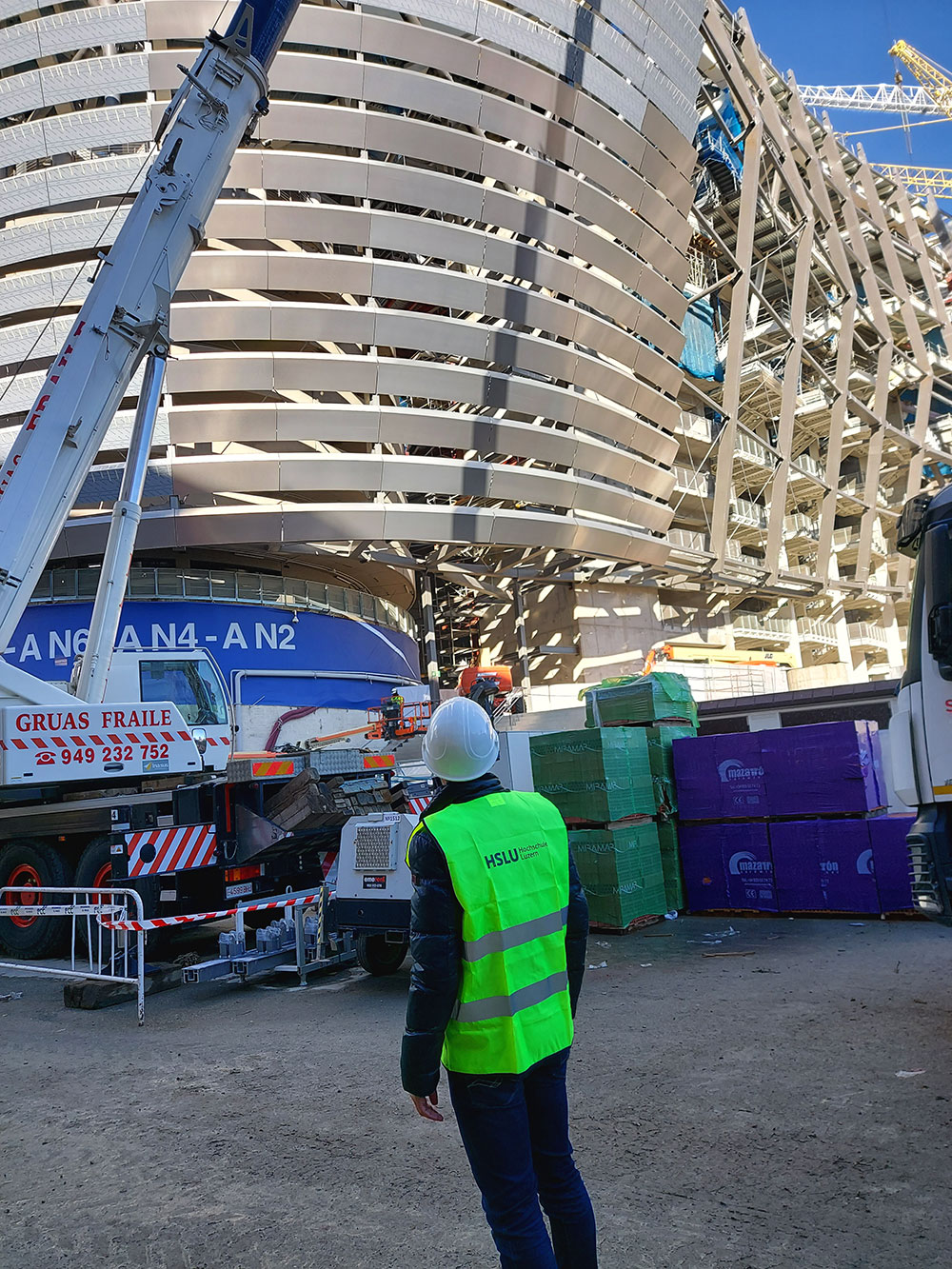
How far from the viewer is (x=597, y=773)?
33.9ft

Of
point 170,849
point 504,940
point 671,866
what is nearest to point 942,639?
point 504,940

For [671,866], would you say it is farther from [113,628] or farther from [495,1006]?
[495,1006]

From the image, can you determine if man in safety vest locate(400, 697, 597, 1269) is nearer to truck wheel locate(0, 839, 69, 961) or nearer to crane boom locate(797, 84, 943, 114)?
truck wheel locate(0, 839, 69, 961)

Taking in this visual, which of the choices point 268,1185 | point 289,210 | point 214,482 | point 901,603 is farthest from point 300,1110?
point 901,603

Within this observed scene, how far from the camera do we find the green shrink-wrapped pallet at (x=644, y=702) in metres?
11.5

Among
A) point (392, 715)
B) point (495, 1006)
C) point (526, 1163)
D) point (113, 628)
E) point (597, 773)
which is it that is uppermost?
point (113, 628)

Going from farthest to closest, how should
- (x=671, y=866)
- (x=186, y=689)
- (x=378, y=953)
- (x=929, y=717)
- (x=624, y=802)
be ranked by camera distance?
(x=186, y=689) → (x=671, y=866) → (x=624, y=802) → (x=378, y=953) → (x=929, y=717)

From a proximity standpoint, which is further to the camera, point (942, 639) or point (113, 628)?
point (113, 628)

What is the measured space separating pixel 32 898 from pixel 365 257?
705 inches

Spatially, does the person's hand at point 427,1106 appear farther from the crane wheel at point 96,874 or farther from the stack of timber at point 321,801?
the crane wheel at point 96,874

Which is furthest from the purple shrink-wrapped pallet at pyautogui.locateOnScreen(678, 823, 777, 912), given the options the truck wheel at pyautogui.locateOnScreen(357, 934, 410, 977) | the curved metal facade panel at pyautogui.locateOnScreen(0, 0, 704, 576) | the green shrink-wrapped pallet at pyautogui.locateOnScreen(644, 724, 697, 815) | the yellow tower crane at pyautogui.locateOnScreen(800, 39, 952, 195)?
the yellow tower crane at pyautogui.locateOnScreen(800, 39, 952, 195)

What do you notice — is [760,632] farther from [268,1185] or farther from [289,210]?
[268,1185]

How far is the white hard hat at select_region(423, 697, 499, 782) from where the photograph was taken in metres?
2.80

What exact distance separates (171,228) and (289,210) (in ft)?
40.0
